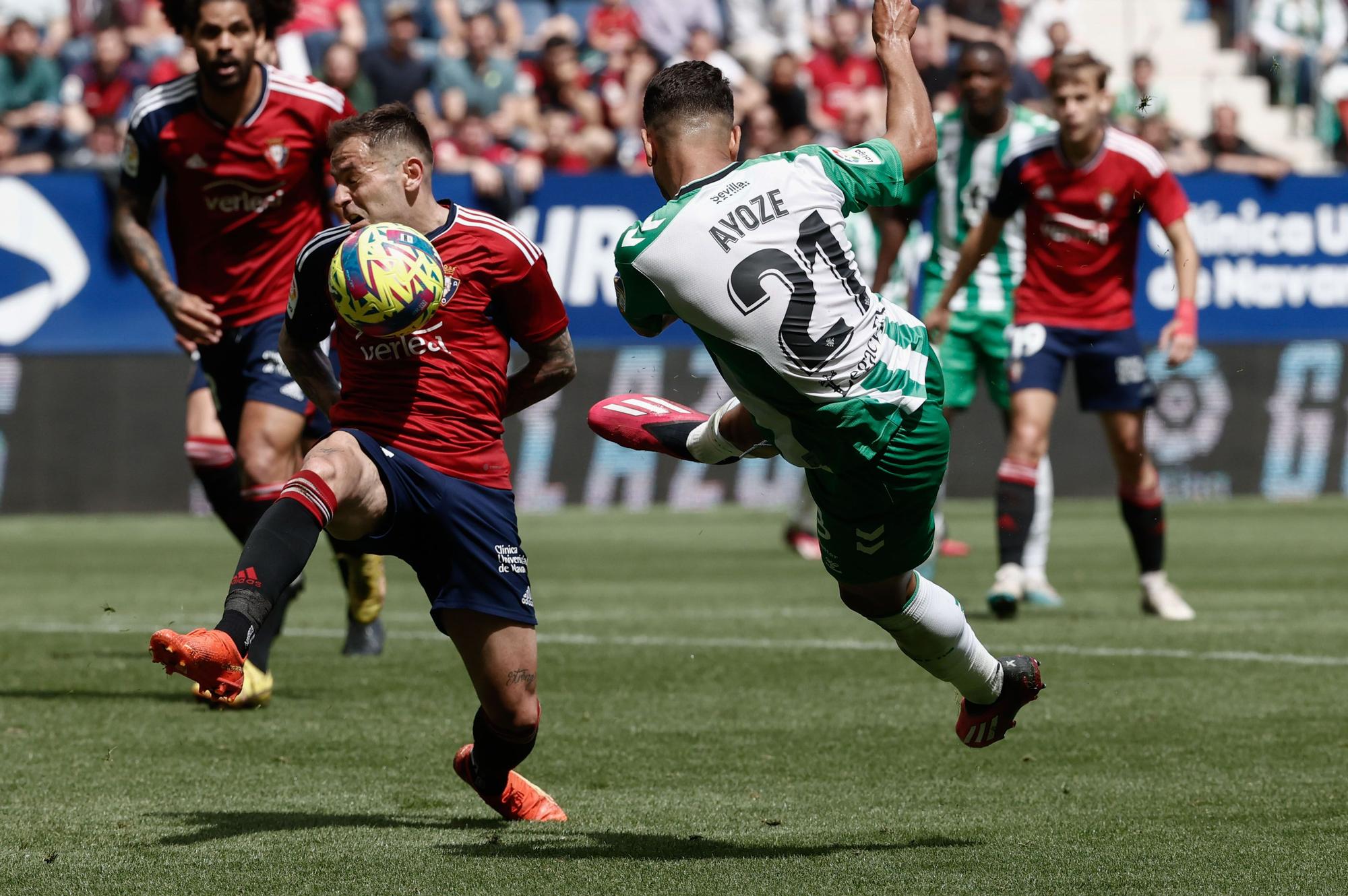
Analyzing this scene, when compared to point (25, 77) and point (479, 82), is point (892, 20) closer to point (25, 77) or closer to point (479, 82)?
point (479, 82)

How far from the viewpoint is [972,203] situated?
10.6 meters

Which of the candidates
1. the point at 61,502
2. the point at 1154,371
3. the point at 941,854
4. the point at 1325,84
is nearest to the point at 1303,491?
the point at 1154,371

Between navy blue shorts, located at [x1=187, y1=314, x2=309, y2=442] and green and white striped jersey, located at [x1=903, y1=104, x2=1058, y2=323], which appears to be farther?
green and white striped jersey, located at [x1=903, y1=104, x2=1058, y2=323]

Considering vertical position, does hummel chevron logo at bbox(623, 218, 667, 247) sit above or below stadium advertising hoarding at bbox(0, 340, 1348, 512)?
above

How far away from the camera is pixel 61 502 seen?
55.3 feet

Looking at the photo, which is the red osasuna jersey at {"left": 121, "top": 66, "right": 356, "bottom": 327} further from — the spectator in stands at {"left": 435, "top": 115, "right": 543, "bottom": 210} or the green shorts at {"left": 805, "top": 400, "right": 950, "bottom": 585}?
the spectator in stands at {"left": 435, "top": 115, "right": 543, "bottom": 210}

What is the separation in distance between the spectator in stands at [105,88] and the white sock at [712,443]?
567 inches

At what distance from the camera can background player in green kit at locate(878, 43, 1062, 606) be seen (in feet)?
34.0

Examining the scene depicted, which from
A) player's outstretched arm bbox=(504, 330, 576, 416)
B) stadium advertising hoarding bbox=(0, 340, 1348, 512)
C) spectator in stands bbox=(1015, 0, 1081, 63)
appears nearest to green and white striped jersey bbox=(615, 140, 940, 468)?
player's outstretched arm bbox=(504, 330, 576, 416)

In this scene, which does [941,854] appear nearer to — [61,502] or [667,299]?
[667,299]

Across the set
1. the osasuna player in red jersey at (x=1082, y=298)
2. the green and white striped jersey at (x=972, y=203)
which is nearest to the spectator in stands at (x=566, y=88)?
the green and white striped jersey at (x=972, y=203)

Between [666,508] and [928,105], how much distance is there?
12519 mm

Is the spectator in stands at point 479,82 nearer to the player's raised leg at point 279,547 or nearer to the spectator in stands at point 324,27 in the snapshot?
the spectator in stands at point 324,27

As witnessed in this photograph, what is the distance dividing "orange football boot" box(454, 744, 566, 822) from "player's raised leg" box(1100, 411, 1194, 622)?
5.18 m
